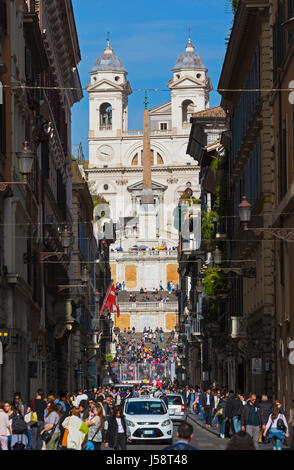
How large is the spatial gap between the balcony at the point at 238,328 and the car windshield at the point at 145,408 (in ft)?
68.0

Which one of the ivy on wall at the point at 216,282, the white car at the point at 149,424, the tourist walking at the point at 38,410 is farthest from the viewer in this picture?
the ivy on wall at the point at 216,282

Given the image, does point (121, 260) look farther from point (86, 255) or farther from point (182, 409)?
point (182, 409)

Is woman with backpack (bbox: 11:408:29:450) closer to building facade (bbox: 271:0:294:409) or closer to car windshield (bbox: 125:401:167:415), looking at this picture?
car windshield (bbox: 125:401:167:415)

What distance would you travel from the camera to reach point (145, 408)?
113 ft

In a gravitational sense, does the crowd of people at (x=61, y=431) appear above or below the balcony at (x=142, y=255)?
below

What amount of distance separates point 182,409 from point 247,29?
51.9 feet

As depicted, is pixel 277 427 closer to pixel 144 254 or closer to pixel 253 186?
pixel 253 186

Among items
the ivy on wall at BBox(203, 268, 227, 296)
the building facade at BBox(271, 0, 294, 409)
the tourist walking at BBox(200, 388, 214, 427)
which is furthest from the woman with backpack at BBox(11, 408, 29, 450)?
the ivy on wall at BBox(203, 268, 227, 296)

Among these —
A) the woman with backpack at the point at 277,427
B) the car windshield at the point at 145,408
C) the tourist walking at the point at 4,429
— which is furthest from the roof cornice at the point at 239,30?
the tourist walking at the point at 4,429

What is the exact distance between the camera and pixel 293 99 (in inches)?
1212

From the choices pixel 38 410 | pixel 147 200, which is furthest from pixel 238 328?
pixel 147 200

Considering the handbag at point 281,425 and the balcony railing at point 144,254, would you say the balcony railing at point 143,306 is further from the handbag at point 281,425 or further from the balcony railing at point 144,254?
the handbag at point 281,425

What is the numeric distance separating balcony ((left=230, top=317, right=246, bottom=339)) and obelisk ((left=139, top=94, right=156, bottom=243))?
135370 millimetres

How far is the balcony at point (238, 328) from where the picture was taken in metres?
55.2
